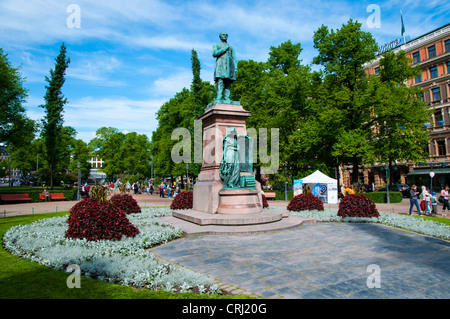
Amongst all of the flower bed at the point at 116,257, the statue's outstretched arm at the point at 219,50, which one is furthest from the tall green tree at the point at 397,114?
the flower bed at the point at 116,257

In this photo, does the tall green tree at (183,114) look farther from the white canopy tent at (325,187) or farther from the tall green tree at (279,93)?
the white canopy tent at (325,187)

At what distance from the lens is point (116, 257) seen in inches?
235

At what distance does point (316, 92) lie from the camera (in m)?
30.6

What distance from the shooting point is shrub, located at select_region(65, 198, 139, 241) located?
310 inches

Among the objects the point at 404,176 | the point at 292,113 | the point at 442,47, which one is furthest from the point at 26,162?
the point at 442,47

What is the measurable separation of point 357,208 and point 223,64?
327 inches

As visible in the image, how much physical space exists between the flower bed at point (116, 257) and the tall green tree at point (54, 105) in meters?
34.0

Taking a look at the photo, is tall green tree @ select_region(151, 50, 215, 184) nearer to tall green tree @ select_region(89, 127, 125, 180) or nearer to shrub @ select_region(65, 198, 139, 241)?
tall green tree @ select_region(89, 127, 125, 180)

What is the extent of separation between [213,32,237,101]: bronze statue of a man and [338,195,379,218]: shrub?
679cm

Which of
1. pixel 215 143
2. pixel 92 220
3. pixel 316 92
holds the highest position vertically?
pixel 316 92

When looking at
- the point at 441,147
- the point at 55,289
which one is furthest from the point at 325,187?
the point at 441,147

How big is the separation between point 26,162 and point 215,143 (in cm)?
7631

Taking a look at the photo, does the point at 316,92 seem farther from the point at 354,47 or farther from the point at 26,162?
the point at 26,162

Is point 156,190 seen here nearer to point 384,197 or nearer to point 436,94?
point 384,197
